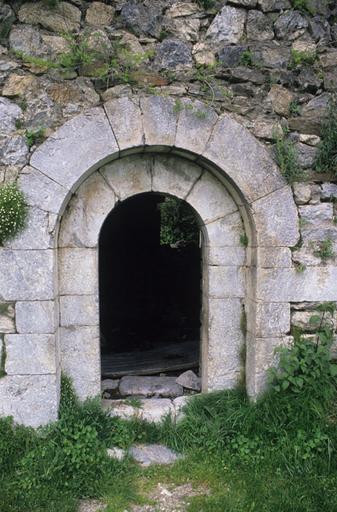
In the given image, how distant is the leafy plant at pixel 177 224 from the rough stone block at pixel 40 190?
3.50 m

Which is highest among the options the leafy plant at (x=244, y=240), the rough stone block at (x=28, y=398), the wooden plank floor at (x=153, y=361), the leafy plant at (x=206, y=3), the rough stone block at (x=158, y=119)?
the leafy plant at (x=206, y=3)

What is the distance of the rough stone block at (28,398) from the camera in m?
3.47

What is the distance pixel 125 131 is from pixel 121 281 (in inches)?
232

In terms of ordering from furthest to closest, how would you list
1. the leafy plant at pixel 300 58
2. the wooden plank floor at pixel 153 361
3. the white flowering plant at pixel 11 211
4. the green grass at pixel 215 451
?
the wooden plank floor at pixel 153 361 < the leafy plant at pixel 300 58 < the white flowering plant at pixel 11 211 < the green grass at pixel 215 451

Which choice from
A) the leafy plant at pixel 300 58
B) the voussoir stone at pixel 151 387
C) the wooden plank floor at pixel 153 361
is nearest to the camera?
the leafy plant at pixel 300 58

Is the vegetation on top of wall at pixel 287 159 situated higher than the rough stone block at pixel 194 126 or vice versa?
the rough stone block at pixel 194 126

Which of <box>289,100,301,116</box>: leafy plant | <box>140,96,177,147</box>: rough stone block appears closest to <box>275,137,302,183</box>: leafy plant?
<box>289,100,301,116</box>: leafy plant

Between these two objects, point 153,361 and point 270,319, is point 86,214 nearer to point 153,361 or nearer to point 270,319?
point 270,319

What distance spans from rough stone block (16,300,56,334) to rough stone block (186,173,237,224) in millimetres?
1468

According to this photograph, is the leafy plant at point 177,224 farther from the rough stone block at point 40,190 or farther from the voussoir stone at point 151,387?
the rough stone block at point 40,190

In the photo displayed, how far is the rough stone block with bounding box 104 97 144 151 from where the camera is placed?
3486 millimetres

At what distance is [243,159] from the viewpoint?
11.9 feet

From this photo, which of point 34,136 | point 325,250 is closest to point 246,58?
point 325,250

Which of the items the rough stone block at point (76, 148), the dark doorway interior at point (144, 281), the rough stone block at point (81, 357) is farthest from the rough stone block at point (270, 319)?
the dark doorway interior at point (144, 281)
